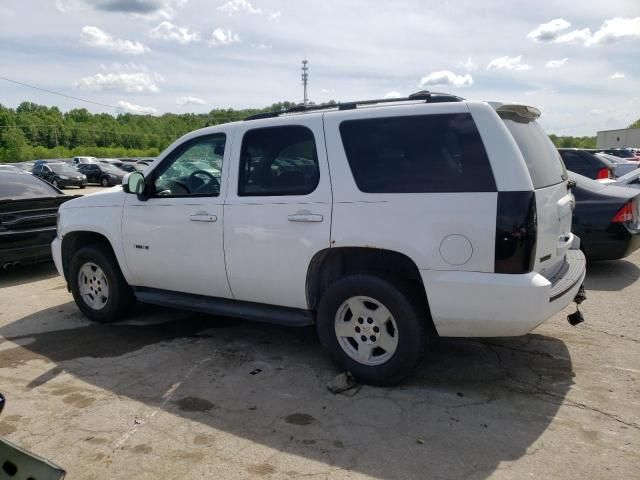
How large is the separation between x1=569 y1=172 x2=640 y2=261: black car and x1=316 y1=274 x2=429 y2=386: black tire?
3.87m

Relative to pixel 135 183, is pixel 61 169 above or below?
below

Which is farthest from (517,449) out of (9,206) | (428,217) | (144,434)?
(9,206)

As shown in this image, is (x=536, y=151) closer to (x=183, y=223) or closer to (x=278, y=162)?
(x=278, y=162)

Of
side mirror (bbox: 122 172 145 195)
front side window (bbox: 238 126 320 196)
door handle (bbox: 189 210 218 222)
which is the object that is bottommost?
door handle (bbox: 189 210 218 222)

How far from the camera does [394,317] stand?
12.1 feet

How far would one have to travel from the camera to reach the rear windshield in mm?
3579

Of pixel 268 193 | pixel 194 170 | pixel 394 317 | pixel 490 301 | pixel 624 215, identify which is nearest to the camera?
pixel 490 301

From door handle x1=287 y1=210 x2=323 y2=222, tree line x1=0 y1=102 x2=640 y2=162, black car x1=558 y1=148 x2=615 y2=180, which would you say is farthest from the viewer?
tree line x1=0 y1=102 x2=640 y2=162

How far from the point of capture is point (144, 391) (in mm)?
3926

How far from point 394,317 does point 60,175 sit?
29.2 meters

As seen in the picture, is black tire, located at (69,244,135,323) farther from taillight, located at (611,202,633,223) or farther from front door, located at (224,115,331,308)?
taillight, located at (611,202,633,223)

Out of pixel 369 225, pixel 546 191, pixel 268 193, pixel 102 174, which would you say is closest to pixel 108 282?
pixel 268 193

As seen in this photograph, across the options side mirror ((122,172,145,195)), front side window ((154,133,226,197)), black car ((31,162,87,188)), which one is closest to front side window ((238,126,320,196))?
front side window ((154,133,226,197))

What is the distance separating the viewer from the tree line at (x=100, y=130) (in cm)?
9151
